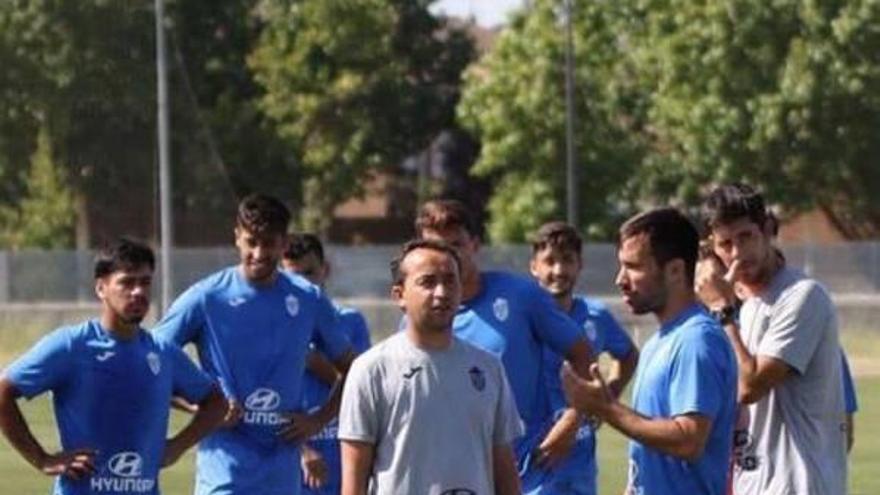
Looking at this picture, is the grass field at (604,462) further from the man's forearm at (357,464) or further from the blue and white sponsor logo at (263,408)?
the man's forearm at (357,464)

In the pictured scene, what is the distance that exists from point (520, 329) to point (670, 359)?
10.6 ft

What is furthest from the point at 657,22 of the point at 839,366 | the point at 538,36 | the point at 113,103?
the point at 839,366

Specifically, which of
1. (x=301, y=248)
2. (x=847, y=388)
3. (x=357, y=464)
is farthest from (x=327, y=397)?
(x=357, y=464)

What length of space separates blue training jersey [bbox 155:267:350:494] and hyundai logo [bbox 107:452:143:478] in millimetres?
1732

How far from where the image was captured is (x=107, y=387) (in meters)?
11.2

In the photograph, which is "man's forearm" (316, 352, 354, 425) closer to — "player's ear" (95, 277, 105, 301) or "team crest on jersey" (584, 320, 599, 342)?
"team crest on jersey" (584, 320, 599, 342)

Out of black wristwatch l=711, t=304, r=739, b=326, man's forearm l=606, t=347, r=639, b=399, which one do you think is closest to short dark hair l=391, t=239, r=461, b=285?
black wristwatch l=711, t=304, r=739, b=326

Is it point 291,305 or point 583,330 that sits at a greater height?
point 291,305

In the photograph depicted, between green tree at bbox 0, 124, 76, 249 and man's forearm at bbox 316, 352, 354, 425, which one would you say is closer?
man's forearm at bbox 316, 352, 354, 425

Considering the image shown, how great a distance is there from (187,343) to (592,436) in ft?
7.19

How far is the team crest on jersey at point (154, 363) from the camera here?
37.2 feet

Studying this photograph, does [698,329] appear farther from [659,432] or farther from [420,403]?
[420,403]

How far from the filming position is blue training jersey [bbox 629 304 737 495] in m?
8.73

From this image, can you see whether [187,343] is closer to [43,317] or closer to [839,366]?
[839,366]
